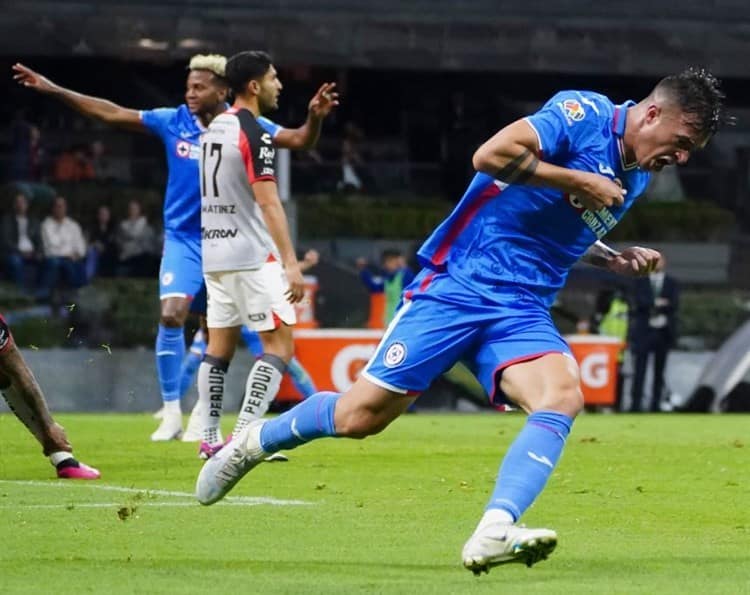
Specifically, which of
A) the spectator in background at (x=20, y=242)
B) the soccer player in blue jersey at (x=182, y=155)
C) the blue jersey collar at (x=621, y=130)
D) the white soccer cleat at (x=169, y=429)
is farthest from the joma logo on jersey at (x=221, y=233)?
the spectator in background at (x=20, y=242)

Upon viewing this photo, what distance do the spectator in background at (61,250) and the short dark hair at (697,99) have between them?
1580cm

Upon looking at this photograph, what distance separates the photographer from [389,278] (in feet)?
75.2

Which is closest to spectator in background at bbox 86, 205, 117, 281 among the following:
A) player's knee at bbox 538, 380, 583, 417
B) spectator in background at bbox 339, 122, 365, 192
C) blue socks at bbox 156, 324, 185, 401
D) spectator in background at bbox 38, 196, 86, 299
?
spectator in background at bbox 38, 196, 86, 299

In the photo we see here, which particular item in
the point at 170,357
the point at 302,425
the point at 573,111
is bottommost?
the point at 170,357

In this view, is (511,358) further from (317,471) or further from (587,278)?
(587,278)

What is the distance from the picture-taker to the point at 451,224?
7.45 metres

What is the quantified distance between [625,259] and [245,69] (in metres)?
4.39

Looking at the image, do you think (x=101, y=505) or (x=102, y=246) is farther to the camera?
(x=102, y=246)

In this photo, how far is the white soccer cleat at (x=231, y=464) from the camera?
770 centimetres

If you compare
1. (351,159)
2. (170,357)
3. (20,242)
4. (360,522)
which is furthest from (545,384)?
(351,159)

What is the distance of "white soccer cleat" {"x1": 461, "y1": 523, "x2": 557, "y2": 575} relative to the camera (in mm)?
6387

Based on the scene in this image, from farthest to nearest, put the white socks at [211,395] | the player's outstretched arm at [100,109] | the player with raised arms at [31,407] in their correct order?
the player's outstretched arm at [100,109]
the white socks at [211,395]
the player with raised arms at [31,407]

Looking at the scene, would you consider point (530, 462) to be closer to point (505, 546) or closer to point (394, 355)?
point (505, 546)

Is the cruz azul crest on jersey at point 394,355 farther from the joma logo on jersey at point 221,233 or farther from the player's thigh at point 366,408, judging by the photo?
the joma logo on jersey at point 221,233
